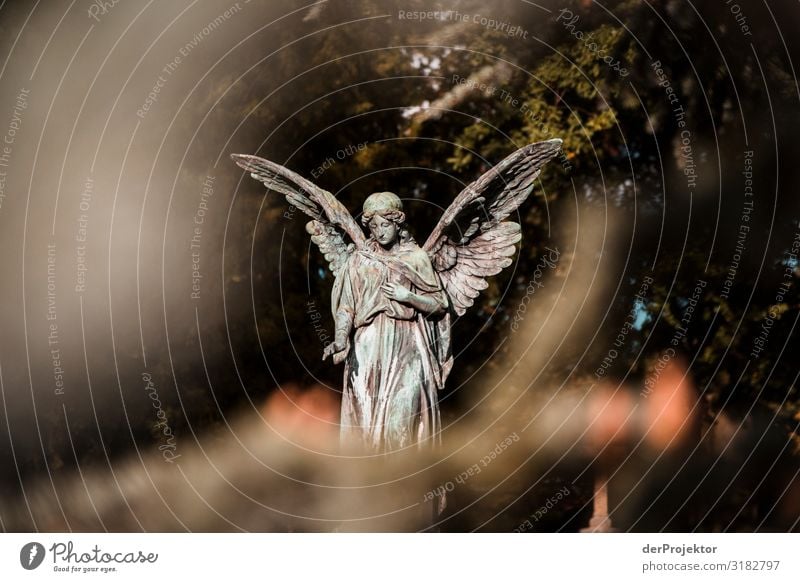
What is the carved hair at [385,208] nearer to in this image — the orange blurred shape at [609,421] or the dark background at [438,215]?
the dark background at [438,215]

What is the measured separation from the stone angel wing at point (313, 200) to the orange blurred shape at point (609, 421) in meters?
3.45

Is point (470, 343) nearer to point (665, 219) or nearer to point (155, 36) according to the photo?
point (665, 219)

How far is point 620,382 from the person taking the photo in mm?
12648

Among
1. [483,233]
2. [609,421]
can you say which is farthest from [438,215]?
[483,233]

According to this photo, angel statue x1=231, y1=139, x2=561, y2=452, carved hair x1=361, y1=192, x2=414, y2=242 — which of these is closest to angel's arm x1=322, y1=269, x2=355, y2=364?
angel statue x1=231, y1=139, x2=561, y2=452

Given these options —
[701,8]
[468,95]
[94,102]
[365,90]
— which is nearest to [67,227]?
[94,102]

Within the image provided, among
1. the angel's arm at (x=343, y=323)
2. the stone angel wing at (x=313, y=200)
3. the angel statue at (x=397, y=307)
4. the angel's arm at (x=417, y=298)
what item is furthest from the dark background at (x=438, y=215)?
the angel's arm at (x=417, y=298)

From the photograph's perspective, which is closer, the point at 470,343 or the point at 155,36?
the point at 155,36

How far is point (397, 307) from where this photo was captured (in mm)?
9766

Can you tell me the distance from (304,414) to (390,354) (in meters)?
3.12

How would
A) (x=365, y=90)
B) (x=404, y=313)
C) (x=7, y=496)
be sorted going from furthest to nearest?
(x=365, y=90) → (x=7, y=496) → (x=404, y=313)

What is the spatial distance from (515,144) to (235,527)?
14.2 ft

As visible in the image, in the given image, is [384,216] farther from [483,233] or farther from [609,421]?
[609,421]

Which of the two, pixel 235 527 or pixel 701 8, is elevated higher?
pixel 701 8
